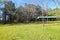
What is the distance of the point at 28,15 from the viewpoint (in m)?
33.1

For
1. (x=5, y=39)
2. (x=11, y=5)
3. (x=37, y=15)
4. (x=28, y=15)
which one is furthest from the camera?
(x=37, y=15)

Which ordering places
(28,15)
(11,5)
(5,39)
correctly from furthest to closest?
1. (28,15)
2. (11,5)
3. (5,39)

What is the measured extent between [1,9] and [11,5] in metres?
2.34

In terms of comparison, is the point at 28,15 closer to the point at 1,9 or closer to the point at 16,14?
the point at 16,14

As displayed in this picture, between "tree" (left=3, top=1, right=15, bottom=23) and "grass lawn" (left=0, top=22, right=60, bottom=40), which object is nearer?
"grass lawn" (left=0, top=22, right=60, bottom=40)

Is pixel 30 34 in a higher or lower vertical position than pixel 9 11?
lower

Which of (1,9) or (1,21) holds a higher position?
(1,9)

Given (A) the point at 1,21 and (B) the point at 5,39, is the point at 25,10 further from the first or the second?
(B) the point at 5,39

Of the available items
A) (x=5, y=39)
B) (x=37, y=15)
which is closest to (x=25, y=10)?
(x=37, y=15)

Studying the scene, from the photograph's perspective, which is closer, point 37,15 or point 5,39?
point 5,39

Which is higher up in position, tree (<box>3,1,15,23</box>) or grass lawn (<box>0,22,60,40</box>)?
tree (<box>3,1,15,23</box>)

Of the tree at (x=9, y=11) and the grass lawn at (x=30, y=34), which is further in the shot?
the tree at (x=9, y=11)

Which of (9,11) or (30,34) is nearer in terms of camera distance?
(30,34)

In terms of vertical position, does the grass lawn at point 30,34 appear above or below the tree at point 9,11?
below
